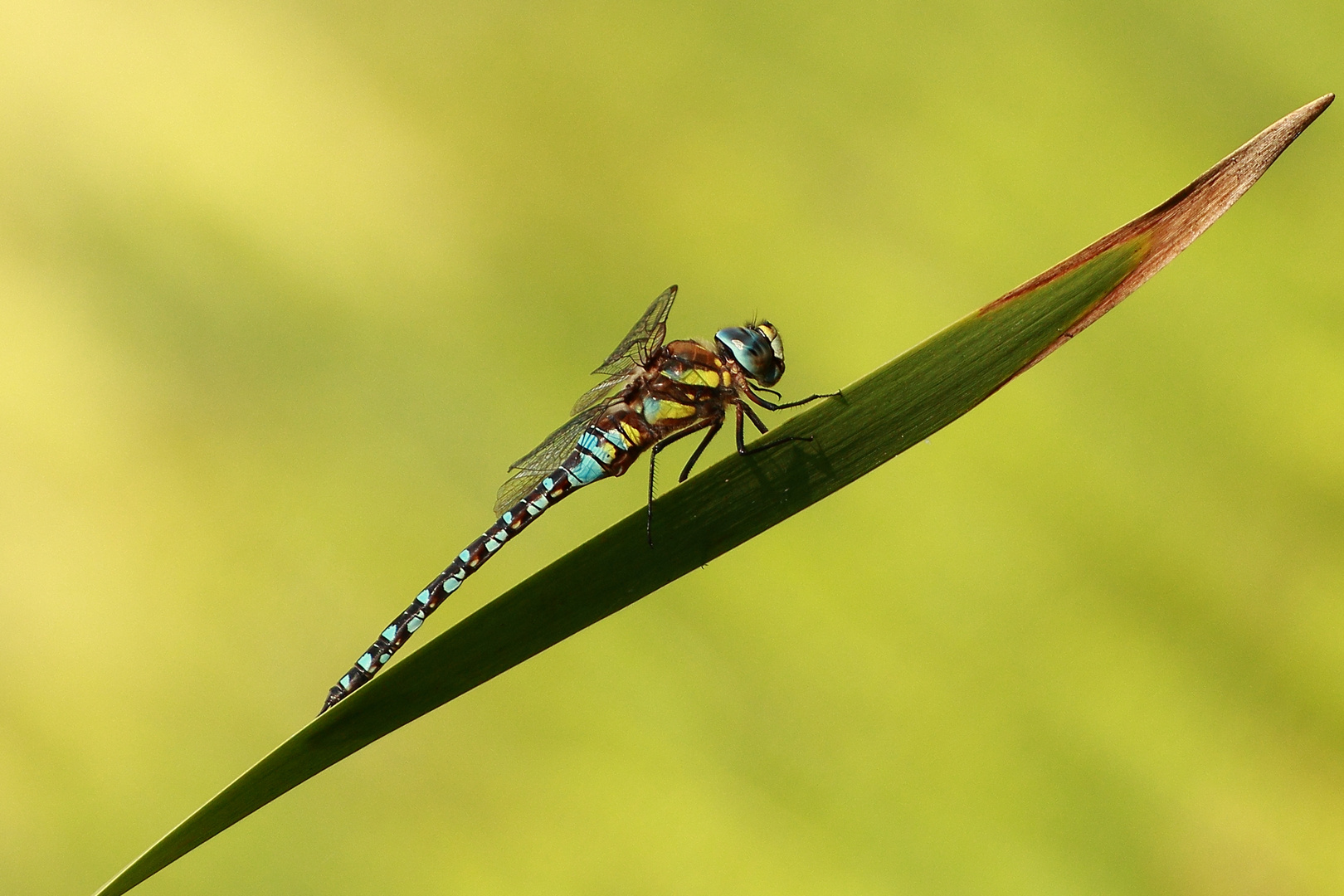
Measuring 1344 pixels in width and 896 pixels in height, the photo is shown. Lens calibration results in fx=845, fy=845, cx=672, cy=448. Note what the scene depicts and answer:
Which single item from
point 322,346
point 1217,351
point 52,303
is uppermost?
point 52,303

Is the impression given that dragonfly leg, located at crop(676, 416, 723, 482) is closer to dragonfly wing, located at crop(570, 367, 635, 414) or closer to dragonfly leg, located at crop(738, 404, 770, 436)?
dragonfly leg, located at crop(738, 404, 770, 436)

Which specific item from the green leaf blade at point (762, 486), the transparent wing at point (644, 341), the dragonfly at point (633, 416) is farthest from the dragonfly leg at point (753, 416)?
the green leaf blade at point (762, 486)

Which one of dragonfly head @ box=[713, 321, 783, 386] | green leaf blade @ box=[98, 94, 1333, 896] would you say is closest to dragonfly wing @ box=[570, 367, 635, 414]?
dragonfly head @ box=[713, 321, 783, 386]

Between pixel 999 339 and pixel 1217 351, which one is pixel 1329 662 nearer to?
pixel 1217 351

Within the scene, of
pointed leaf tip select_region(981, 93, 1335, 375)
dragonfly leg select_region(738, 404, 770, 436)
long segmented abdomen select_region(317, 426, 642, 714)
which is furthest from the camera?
dragonfly leg select_region(738, 404, 770, 436)

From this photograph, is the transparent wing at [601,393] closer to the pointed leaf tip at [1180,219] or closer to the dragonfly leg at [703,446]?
the dragonfly leg at [703,446]

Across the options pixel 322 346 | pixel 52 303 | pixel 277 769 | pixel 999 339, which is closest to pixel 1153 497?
pixel 999 339
